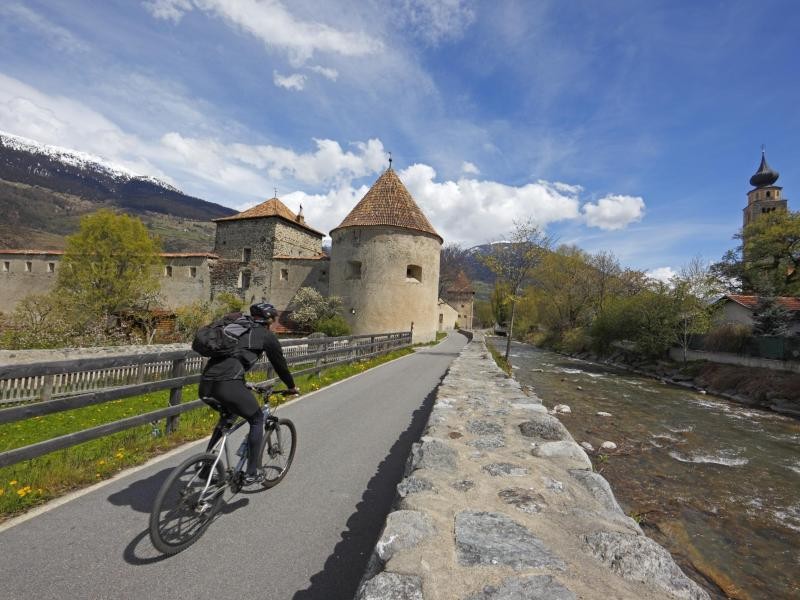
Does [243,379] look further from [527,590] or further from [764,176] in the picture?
[764,176]

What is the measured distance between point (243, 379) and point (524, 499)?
7.88ft

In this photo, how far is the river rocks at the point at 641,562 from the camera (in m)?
1.95

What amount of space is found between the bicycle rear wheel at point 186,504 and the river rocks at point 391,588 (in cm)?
147

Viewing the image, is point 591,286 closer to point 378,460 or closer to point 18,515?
point 378,460

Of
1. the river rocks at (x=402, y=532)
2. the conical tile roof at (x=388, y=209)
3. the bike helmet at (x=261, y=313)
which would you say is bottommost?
the river rocks at (x=402, y=532)

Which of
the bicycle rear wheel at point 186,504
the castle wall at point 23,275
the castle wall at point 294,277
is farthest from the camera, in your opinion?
the castle wall at point 23,275

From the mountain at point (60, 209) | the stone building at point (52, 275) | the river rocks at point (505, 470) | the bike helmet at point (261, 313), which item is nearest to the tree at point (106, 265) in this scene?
the stone building at point (52, 275)

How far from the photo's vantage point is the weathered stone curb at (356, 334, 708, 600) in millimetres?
1888

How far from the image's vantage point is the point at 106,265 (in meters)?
24.4

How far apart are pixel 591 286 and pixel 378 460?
32.7m

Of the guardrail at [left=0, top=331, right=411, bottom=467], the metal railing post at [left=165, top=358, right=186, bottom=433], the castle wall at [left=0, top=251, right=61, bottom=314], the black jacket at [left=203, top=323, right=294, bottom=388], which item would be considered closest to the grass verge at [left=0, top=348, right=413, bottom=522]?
the metal railing post at [left=165, top=358, right=186, bottom=433]

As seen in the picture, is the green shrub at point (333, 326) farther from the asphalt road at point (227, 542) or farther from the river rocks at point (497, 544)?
the river rocks at point (497, 544)

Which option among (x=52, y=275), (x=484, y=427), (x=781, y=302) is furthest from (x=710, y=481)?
(x=52, y=275)

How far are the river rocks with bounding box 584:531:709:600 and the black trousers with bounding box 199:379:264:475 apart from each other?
8.38ft
